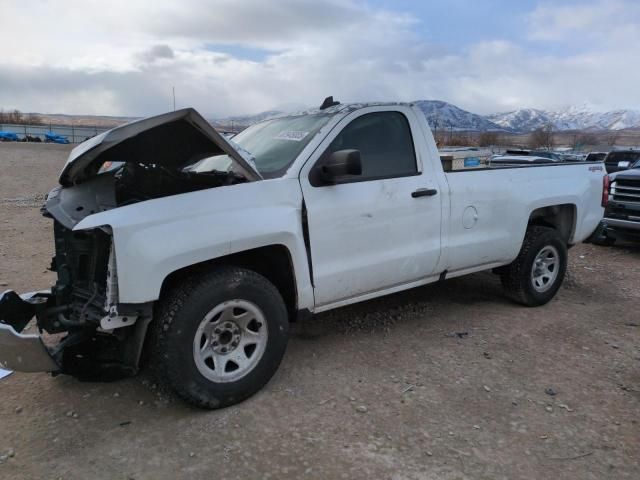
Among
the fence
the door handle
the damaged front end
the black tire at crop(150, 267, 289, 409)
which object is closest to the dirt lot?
the black tire at crop(150, 267, 289, 409)

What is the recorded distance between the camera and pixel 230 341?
338 cm

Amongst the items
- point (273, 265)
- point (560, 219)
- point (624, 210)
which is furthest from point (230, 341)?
point (624, 210)

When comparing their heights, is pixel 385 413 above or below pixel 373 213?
below

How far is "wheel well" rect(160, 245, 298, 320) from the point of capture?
3.56 meters

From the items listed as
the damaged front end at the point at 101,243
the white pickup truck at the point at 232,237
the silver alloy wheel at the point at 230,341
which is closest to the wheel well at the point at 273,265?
the white pickup truck at the point at 232,237

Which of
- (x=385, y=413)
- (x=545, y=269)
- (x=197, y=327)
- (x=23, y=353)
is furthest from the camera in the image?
(x=545, y=269)

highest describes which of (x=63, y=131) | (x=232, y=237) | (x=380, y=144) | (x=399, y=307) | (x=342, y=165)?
(x=63, y=131)

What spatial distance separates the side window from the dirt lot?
1450 mm

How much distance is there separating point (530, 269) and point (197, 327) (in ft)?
11.5

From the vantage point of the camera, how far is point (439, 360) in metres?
4.14

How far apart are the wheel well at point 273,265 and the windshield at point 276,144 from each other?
0.54 m

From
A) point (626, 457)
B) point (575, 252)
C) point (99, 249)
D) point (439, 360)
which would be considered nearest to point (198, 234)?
point (99, 249)

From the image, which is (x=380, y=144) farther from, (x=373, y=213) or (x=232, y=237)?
(x=232, y=237)

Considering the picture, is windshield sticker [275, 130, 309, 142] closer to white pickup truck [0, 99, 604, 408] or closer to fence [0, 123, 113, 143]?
white pickup truck [0, 99, 604, 408]
